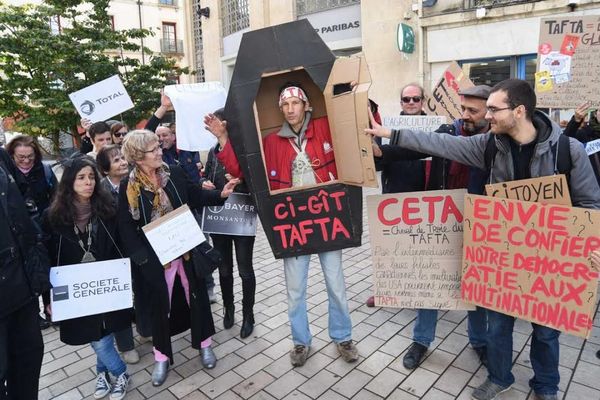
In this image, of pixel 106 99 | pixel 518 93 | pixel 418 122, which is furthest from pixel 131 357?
pixel 518 93

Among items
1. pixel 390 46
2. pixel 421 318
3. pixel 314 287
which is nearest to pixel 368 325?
pixel 421 318

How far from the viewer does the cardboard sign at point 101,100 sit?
4852 millimetres

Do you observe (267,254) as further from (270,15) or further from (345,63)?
(270,15)

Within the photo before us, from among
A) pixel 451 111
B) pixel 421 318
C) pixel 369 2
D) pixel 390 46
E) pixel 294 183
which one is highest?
pixel 369 2

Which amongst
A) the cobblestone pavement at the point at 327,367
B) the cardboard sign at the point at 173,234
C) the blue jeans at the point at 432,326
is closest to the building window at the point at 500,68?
the cobblestone pavement at the point at 327,367

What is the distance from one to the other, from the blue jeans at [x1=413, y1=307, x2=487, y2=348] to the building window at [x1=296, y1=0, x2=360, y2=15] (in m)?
10.5

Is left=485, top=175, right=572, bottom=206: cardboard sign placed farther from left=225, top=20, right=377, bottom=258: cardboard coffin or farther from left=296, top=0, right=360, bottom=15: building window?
left=296, top=0, right=360, bottom=15: building window

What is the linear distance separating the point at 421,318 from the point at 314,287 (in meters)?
1.68

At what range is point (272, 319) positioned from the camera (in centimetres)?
408

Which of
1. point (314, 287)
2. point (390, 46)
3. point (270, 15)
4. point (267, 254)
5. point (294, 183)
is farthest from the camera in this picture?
point (270, 15)

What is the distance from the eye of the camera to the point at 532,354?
2688 mm

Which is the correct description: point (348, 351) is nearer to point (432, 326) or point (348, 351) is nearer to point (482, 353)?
point (432, 326)

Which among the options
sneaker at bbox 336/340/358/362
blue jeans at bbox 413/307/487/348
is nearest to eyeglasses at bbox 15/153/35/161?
sneaker at bbox 336/340/358/362

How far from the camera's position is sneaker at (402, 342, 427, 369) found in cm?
317
